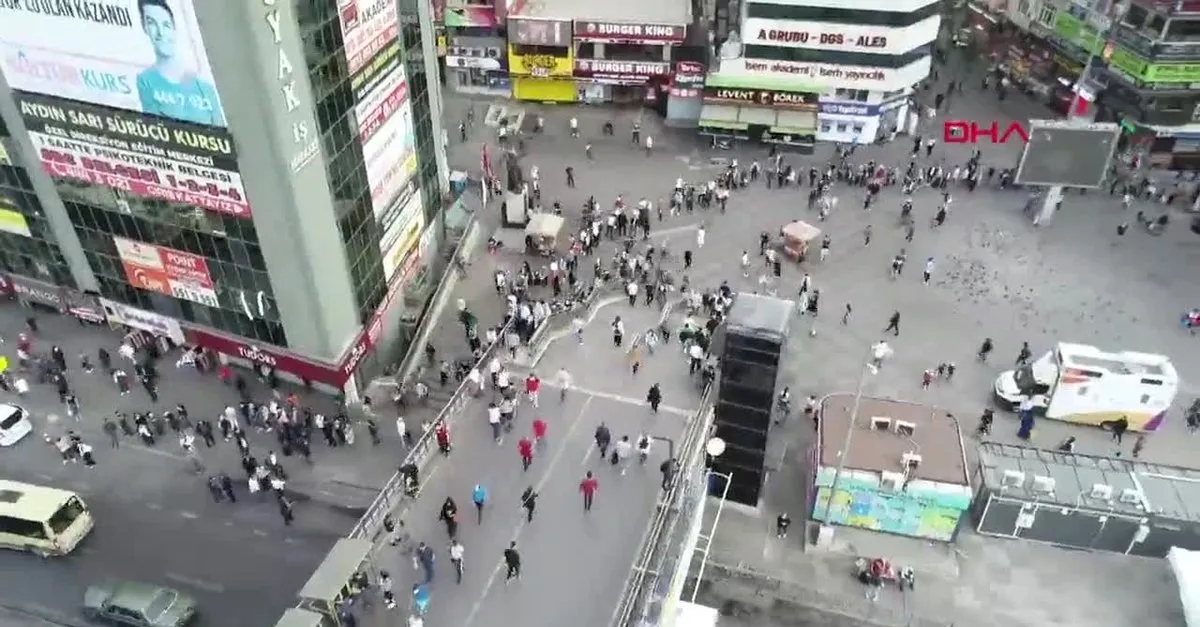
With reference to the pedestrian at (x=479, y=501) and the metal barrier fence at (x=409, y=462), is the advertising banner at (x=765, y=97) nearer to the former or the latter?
the metal barrier fence at (x=409, y=462)

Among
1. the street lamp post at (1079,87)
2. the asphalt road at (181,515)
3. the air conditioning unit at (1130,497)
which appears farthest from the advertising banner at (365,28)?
the street lamp post at (1079,87)

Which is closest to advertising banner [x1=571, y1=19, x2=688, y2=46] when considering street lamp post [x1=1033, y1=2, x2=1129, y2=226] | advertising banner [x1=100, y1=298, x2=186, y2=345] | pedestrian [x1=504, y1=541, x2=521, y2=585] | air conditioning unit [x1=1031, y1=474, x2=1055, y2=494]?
street lamp post [x1=1033, y1=2, x2=1129, y2=226]

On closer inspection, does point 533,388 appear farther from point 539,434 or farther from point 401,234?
point 401,234

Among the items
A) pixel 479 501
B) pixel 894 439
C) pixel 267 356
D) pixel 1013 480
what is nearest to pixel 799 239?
pixel 894 439

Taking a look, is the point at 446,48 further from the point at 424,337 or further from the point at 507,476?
the point at 507,476

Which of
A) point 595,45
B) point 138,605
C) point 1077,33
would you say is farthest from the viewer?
point 595,45
